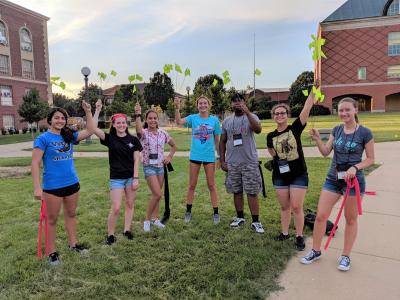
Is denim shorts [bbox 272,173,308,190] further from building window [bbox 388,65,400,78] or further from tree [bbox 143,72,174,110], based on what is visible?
tree [bbox 143,72,174,110]

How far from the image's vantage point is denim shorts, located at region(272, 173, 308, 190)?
409 cm

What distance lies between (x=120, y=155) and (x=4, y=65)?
138 feet

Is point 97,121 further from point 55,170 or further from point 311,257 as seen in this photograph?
point 311,257

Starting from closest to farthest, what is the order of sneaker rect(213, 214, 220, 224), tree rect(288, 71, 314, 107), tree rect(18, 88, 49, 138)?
sneaker rect(213, 214, 220, 224) < tree rect(18, 88, 49, 138) < tree rect(288, 71, 314, 107)

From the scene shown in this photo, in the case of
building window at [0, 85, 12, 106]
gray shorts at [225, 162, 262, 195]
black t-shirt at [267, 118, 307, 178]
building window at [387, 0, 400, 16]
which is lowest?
gray shorts at [225, 162, 262, 195]

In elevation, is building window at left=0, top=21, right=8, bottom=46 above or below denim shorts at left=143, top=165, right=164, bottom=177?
above

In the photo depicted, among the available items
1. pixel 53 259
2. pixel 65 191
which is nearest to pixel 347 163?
pixel 65 191

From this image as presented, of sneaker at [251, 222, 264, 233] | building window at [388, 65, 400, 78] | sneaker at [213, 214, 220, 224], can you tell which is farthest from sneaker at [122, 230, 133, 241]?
building window at [388, 65, 400, 78]

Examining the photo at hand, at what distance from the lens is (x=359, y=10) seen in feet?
152

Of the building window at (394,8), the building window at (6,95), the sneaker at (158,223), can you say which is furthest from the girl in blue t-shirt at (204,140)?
the building window at (394,8)

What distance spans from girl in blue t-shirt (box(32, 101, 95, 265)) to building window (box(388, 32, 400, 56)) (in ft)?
166

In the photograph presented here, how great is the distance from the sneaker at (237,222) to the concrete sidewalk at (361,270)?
98 centimetres

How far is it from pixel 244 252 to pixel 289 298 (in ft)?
3.29

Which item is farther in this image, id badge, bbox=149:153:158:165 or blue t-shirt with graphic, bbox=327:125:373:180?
id badge, bbox=149:153:158:165
